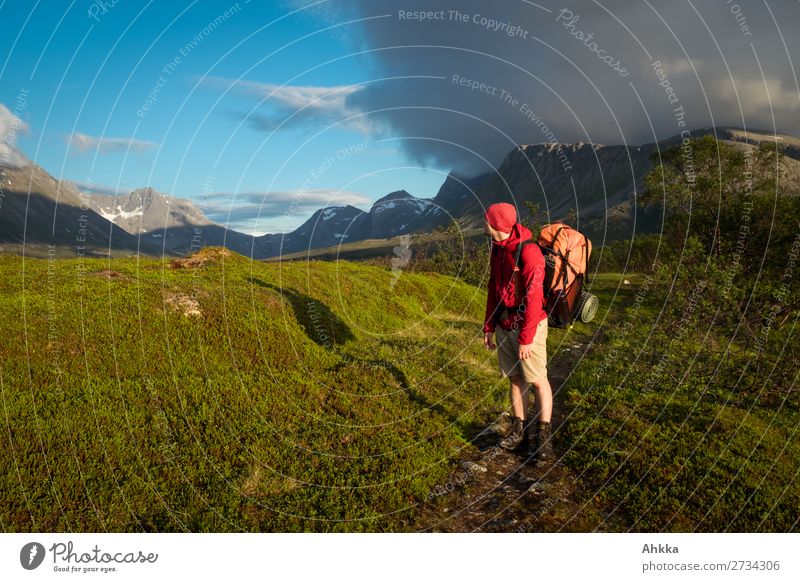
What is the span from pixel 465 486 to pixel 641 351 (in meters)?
10.3

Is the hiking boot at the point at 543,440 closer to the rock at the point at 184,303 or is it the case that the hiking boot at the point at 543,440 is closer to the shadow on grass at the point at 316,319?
the shadow on grass at the point at 316,319

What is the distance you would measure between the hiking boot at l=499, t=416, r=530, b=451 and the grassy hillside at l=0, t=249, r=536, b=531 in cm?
99

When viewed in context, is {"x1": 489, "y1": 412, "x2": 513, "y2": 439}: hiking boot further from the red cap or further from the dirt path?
the red cap

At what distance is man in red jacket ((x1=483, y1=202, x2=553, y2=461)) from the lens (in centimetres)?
873

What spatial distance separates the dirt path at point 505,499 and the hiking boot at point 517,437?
0.15 m

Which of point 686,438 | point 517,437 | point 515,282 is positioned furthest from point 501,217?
point 686,438

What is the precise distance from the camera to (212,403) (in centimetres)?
1032

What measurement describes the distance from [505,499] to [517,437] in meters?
2.15

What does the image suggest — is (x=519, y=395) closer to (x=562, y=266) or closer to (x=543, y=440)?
(x=543, y=440)

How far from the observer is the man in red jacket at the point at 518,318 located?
28.7 feet

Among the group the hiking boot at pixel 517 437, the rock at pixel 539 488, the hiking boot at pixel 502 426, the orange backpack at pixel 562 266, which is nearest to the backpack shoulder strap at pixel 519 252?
the orange backpack at pixel 562 266
